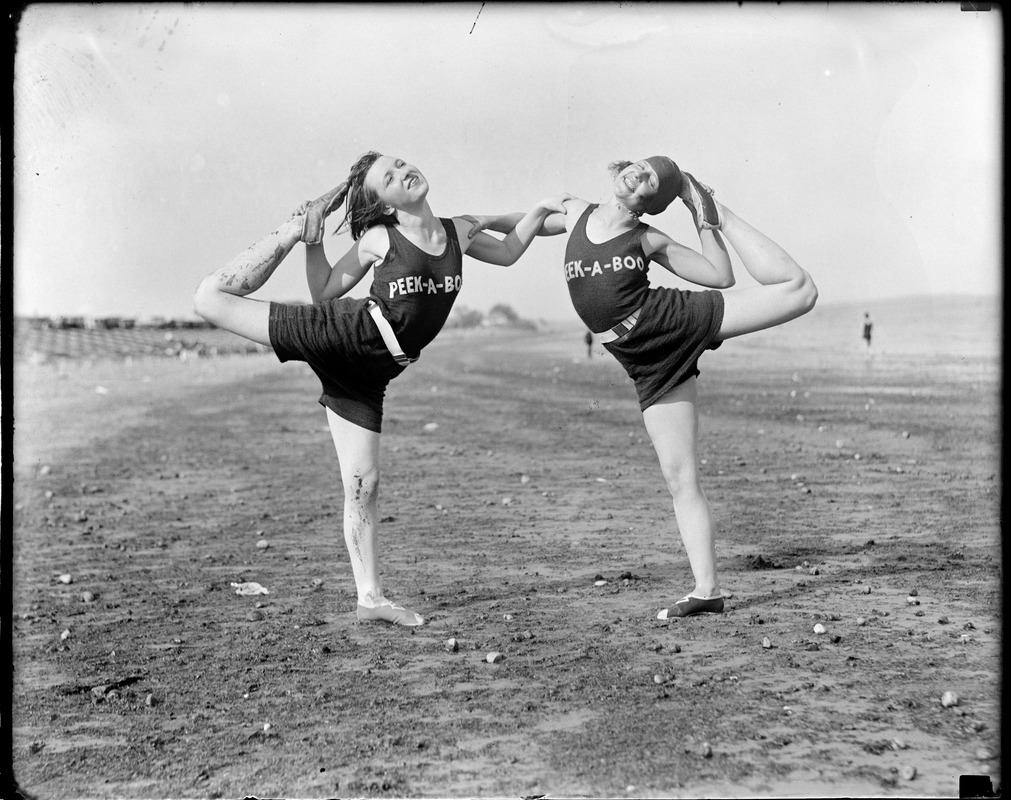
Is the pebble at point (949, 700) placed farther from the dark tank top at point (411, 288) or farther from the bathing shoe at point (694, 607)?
the dark tank top at point (411, 288)

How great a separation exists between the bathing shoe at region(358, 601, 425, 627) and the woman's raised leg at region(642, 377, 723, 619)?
1528 mm

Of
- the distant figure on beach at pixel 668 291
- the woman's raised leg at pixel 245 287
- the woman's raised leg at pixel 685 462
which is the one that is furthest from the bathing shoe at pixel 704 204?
the woman's raised leg at pixel 245 287

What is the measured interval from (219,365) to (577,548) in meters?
13.4

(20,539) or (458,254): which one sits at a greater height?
(458,254)

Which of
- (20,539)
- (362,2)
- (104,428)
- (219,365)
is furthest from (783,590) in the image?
(219,365)

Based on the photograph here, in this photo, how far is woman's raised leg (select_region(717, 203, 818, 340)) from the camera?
221 inches

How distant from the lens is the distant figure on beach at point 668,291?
5594mm

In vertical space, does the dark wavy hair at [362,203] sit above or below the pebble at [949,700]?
above

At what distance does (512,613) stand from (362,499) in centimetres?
141

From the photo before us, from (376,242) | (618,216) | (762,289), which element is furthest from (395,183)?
(762,289)

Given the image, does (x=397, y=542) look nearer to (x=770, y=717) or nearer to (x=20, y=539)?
(x=20, y=539)

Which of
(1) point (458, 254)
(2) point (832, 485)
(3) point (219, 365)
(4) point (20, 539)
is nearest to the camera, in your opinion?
(1) point (458, 254)

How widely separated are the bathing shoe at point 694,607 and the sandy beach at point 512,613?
9 cm

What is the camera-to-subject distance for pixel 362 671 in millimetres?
5680
